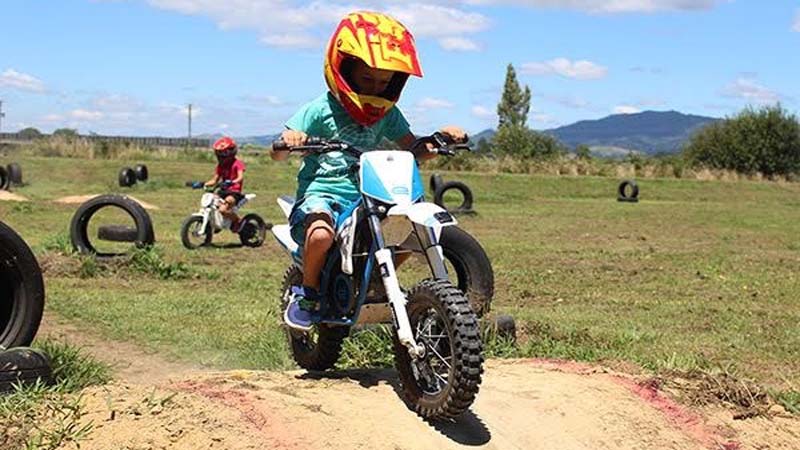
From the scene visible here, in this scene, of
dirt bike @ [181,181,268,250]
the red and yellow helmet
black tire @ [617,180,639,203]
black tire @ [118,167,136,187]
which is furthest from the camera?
black tire @ [617,180,639,203]

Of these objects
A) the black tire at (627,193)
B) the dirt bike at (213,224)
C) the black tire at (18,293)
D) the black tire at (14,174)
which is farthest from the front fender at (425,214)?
the black tire at (627,193)

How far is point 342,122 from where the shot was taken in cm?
560

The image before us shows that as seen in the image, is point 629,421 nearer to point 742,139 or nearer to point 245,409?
point 245,409

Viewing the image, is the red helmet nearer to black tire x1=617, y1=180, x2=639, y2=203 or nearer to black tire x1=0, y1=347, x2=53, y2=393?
black tire x1=0, y1=347, x2=53, y2=393

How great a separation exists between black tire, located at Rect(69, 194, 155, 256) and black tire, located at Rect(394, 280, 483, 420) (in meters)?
8.69

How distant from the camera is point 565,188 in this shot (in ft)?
123

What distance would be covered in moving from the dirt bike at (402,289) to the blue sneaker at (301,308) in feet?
0.15

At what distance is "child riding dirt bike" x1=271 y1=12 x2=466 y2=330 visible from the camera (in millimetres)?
5191

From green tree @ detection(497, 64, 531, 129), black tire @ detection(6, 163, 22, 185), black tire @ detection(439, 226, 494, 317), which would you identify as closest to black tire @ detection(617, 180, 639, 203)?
black tire @ detection(6, 163, 22, 185)

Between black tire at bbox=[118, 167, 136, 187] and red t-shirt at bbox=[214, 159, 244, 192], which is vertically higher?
red t-shirt at bbox=[214, 159, 244, 192]

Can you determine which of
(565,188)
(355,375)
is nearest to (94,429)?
(355,375)

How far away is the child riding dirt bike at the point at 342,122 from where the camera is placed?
5.19 metres

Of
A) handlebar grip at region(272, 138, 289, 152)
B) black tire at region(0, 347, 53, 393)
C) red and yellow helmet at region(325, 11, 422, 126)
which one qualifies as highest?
red and yellow helmet at region(325, 11, 422, 126)

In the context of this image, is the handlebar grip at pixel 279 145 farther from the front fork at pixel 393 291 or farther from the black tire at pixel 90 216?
the black tire at pixel 90 216
